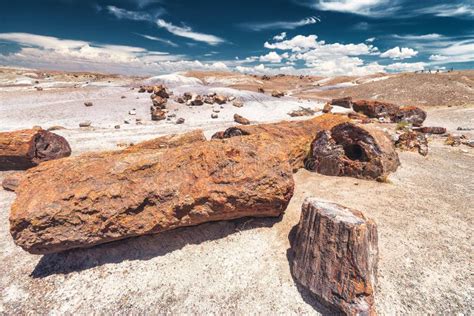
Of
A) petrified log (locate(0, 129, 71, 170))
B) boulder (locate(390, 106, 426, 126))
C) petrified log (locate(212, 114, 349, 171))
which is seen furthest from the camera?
boulder (locate(390, 106, 426, 126))

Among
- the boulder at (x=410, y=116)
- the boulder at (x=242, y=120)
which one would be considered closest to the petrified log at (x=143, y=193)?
the boulder at (x=242, y=120)

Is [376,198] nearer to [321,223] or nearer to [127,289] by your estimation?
[321,223]

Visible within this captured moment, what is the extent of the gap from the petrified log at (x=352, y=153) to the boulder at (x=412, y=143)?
382cm

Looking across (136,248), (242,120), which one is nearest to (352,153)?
(136,248)

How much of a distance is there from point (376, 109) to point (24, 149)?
26930 millimetres

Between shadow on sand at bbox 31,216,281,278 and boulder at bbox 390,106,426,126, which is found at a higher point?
boulder at bbox 390,106,426,126

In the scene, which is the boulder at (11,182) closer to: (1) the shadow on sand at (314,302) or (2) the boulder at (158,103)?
(1) the shadow on sand at (314,302)

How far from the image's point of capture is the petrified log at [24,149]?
32.3 ft

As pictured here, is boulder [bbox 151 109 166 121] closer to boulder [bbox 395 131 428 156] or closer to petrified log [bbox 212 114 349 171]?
petrified log [bbox 212 114 349 171]

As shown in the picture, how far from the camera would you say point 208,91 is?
1451 inches

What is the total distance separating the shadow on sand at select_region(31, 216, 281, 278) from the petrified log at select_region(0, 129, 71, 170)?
6.93 meters

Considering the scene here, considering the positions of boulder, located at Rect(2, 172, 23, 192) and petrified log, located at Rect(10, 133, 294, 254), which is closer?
petrified log, located at Rect(10, 133, 294, 254)

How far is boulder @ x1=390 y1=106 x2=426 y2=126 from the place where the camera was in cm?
2136

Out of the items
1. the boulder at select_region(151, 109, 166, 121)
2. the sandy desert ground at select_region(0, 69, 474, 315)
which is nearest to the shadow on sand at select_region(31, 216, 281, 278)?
the sandy desert ground at select_region(0, 69, 474, 315)
